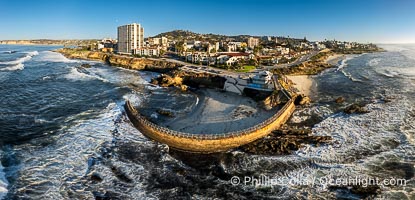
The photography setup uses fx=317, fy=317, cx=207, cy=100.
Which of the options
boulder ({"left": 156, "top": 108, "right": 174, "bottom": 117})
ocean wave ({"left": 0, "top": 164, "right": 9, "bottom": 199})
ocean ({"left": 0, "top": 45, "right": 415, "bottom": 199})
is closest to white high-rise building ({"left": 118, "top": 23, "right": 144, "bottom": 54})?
ocean ({"left": 0, "top": 45, "right": 415, "bottom": 199})

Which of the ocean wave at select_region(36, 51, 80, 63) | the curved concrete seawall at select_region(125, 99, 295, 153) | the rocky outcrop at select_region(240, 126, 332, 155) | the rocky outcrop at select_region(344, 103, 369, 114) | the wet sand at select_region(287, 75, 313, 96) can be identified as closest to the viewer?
the rocky outcrop at select_region(240, 126, 332, 155)

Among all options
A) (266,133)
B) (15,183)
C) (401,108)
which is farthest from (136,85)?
(401,108)

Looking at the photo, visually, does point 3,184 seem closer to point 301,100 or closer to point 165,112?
point 165,112

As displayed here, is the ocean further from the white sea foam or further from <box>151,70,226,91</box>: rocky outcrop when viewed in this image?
<box>151,70,226,91</box>: rocky outcrop

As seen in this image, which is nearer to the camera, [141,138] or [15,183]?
[15,183]

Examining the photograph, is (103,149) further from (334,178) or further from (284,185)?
(334,178)

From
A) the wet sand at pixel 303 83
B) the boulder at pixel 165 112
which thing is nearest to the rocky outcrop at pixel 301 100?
the wet sand at pixel 303 83
